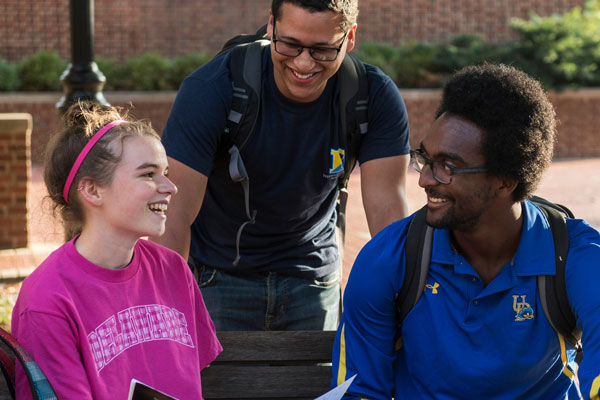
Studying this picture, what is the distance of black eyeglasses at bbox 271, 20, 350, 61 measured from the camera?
3098 mm

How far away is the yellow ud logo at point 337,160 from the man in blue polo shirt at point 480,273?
2.28ft

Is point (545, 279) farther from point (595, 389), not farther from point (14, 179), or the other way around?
point (14, 179)

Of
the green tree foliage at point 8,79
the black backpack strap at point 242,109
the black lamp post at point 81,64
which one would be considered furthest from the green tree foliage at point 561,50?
the black backpack strap at point 242,109

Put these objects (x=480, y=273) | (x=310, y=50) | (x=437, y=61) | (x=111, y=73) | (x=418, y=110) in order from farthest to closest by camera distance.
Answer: (x=437, y=61), (x=418, y=110), (x=111, y=73), (x=310, y=50), (x=480, y=273)

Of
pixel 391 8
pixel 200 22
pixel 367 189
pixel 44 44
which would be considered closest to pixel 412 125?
pixel 391 8

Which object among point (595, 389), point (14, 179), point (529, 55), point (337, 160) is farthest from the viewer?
point (529, 55)

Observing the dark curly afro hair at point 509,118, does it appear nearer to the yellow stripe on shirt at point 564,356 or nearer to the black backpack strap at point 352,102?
the yellow stripe on shirt at point 564,356

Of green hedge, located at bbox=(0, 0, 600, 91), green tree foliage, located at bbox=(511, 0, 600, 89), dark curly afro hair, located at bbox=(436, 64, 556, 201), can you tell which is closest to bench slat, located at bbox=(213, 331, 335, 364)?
dark curly afro hair, located at bbox=(436, 64, 556, 201)

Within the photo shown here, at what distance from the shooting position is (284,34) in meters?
3.10

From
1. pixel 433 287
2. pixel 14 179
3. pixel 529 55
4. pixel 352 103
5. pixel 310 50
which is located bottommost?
pixel 529 55

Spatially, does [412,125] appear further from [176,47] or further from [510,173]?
[510,173]

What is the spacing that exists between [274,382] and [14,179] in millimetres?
5484

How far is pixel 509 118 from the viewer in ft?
8.43

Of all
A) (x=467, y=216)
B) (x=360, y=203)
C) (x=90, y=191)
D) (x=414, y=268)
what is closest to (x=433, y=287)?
(x=414, y=268)
